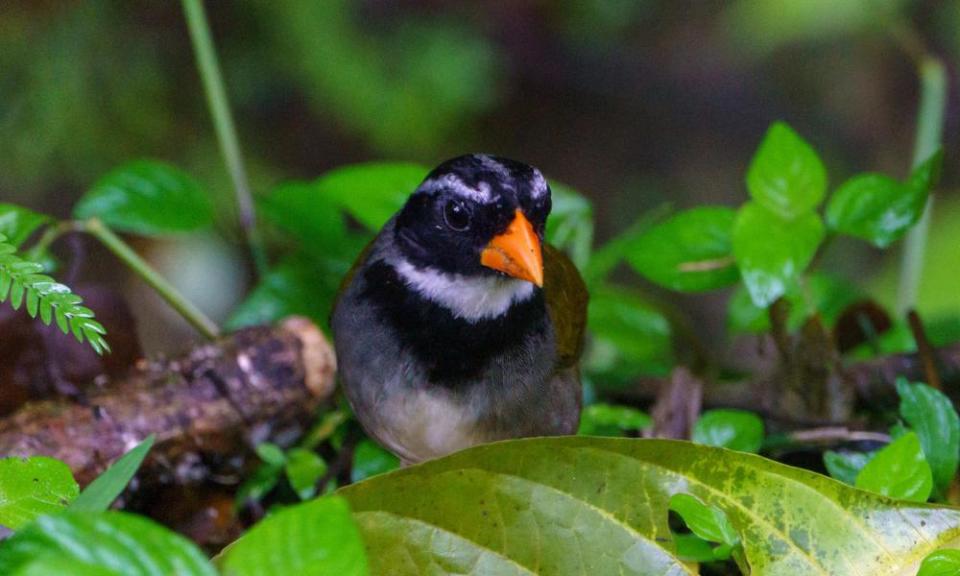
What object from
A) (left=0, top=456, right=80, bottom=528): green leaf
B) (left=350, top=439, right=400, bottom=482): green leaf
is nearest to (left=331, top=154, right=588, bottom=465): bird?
(left=350, top=439, right=400, bottom=482): green leaf

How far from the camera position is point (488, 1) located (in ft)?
22.0

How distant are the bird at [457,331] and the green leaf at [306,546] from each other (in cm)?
108

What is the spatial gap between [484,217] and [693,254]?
2.10 ft

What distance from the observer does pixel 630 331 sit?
326cm

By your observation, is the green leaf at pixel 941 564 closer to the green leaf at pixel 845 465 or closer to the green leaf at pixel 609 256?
the green leaf at pixel 845 465

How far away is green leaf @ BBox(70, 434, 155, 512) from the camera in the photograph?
5.18 feet

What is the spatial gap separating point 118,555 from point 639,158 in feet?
19.1

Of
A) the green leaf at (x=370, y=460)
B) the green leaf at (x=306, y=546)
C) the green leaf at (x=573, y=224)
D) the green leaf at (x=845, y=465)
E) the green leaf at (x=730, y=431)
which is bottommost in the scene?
the green leaf at (x=370, y=460)

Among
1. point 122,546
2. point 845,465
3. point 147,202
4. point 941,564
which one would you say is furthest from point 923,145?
point 122,546

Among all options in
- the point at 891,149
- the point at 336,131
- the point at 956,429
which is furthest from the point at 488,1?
the point at 956,429

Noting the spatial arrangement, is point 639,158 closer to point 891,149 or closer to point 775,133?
point 891,149

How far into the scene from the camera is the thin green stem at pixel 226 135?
10.8 feet

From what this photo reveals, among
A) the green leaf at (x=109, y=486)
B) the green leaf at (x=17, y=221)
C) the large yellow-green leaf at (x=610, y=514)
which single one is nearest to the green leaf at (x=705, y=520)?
the large yellow-green leaf at (x=610, y=514)

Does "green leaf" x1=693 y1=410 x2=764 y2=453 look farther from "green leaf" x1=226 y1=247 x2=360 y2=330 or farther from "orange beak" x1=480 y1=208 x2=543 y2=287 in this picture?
"green leaf" x1=226 y1=247 x2=360 y2=330
